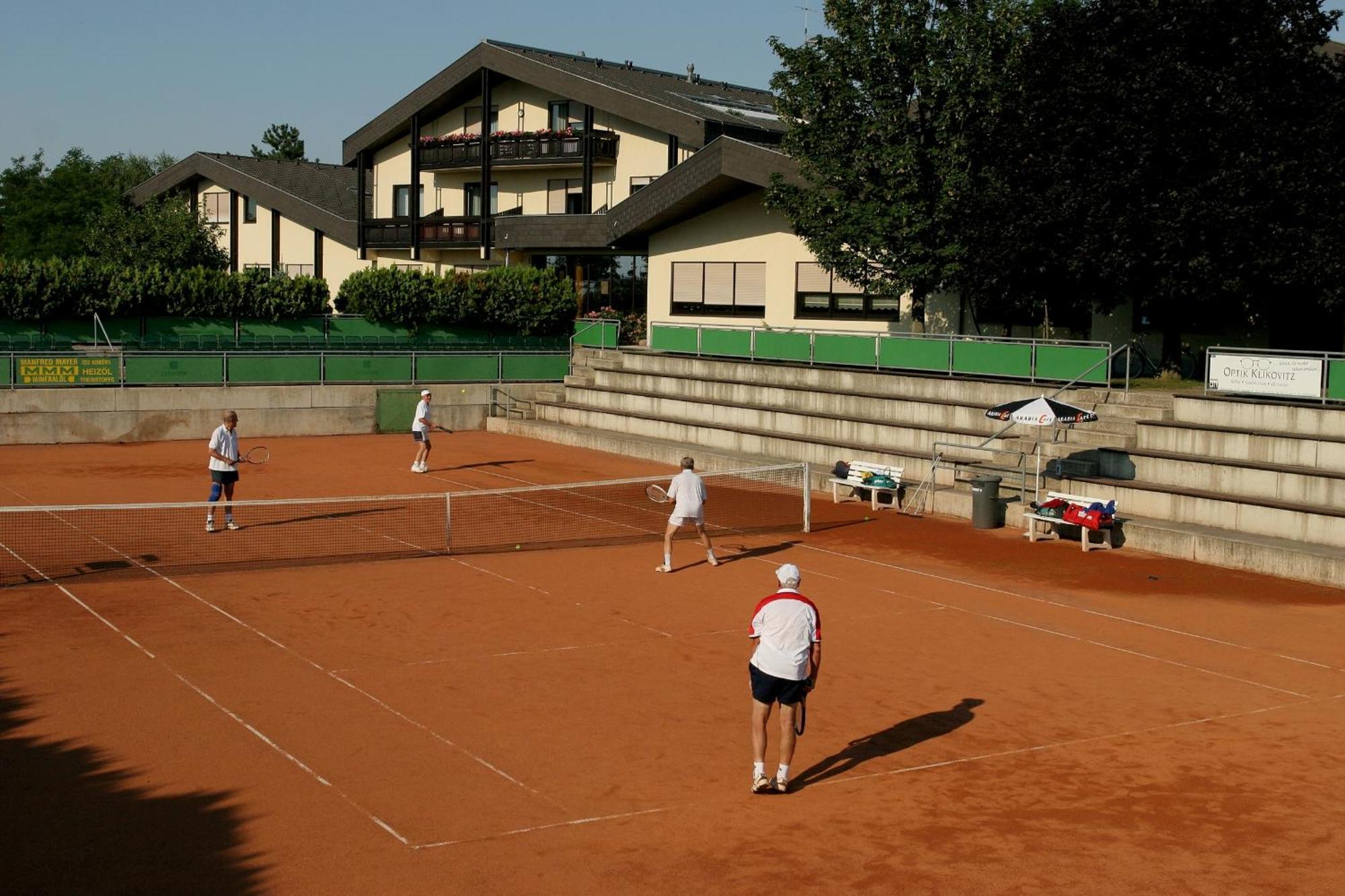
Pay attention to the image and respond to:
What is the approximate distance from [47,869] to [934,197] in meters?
27.5

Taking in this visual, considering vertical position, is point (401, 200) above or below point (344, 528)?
above

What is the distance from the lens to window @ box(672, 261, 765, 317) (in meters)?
41.6

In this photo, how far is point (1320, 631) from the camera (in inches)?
671

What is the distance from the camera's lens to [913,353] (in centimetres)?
3180

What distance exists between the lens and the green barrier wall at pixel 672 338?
1523 inches

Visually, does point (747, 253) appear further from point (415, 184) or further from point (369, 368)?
point (415, 184)

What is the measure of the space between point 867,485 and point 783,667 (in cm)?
1647

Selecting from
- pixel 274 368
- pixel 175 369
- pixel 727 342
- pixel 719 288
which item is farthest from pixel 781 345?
pixel 175 369

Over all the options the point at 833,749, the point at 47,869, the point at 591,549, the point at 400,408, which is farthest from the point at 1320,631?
the point at 400,408

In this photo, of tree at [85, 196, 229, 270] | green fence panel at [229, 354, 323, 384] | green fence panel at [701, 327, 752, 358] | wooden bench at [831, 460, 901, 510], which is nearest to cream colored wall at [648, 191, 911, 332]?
green fence panel at [701, 327, 752, 358]

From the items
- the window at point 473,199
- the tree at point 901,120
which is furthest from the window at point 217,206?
the tree at point 901,120

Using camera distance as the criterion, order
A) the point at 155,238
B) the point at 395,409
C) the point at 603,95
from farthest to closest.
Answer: the point at 155,238 → the point at 603,95 → the point at 395,409

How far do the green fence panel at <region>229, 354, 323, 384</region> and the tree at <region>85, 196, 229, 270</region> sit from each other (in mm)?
24475

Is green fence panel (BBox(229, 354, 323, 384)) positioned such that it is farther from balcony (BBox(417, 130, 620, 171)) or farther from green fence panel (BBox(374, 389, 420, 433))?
balcony (BBox(417, 130, 620, 171))
